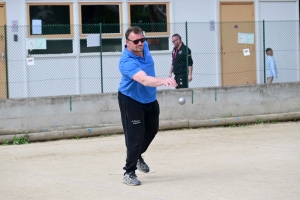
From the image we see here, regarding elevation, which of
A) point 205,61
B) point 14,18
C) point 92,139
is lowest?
point 92,139

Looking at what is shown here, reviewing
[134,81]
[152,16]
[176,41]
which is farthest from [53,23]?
[134,81]

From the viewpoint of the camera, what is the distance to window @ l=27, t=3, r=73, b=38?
1686cm

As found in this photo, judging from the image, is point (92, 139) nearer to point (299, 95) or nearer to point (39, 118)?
point (39, 118)

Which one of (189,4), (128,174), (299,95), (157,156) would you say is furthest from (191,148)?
(189,4)

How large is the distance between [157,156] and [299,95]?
21.2ft

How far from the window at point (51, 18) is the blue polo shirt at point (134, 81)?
27.9 feet

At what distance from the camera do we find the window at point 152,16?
1800 centimetres

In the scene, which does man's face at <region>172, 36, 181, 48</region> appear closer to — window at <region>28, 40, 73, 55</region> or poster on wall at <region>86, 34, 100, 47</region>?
poster on wall at <region>86, 34, 100, 47</region>

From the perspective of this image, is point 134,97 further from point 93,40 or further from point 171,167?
point 93,40

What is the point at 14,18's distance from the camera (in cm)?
1672

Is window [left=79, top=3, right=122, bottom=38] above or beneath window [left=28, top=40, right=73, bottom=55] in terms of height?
above

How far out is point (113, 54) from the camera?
57.4ft

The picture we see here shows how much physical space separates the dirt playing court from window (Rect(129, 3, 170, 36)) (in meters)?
4.64

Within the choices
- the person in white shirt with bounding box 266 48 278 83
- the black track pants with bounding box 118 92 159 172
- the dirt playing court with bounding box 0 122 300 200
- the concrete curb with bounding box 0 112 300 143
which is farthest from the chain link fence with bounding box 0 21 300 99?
the black track pants with bounding box 118 92 159 172
